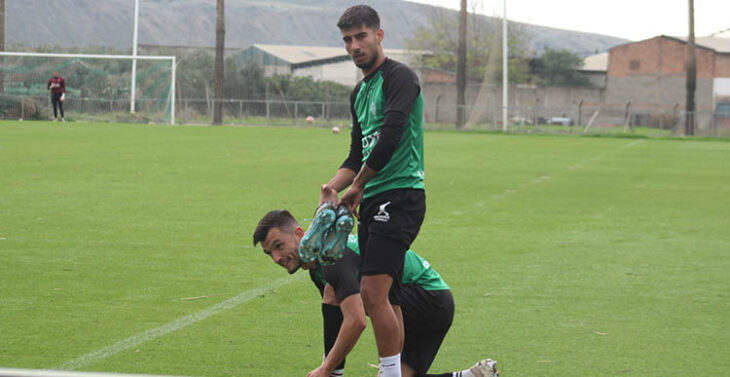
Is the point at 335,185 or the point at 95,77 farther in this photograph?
the point at 95,77

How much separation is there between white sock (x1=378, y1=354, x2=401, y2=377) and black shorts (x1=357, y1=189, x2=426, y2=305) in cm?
30

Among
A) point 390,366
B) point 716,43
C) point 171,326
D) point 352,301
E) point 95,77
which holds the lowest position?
point 171,326

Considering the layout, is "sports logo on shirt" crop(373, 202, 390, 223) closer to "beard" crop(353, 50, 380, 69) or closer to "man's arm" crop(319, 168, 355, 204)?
"man's arm" crop(319, 168, 355, 204)

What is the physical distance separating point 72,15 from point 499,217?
14695 cm

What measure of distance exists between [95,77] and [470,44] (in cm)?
6617

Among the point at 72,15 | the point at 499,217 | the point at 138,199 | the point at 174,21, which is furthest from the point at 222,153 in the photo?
the point at 174,21

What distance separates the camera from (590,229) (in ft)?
37.3

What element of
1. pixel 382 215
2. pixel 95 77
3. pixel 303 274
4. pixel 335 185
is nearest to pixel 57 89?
pixel 95 77

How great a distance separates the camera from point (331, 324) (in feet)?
15.8

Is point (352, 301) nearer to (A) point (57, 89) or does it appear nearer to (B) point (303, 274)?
(B) point (303, 274)

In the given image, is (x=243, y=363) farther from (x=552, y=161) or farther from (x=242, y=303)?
(x=552, y=161)

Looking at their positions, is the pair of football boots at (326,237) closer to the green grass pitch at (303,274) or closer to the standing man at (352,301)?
the standing man at (352,301)

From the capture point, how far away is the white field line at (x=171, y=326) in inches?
209

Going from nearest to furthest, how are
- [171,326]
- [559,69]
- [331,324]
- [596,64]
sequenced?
[331,324]
[171,326]
[559,69]
[596,64]
